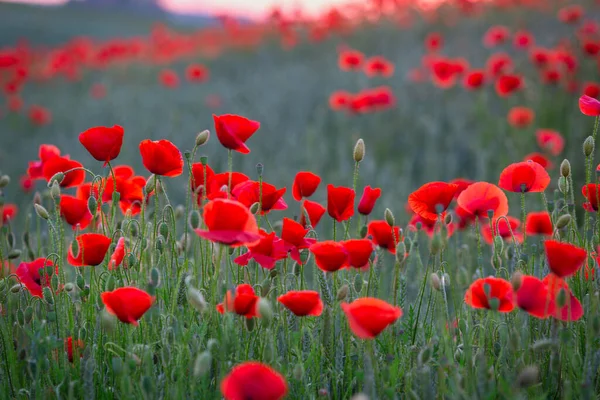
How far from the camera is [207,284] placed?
1812 millimetres

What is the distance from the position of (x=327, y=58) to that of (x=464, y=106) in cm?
297

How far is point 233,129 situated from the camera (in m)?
1.70

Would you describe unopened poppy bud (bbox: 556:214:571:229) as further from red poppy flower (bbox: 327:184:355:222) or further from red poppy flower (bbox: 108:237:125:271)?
red poppy flower (bbox: 108:237:125:271)

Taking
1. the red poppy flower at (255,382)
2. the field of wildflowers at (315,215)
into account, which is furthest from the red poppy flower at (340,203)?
the red poppy flower at (255,382)

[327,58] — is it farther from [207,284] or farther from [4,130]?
[207,284]

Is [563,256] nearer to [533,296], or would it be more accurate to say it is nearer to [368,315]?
[533,296]

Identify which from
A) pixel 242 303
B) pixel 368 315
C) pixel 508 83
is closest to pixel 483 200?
pixel 368 315

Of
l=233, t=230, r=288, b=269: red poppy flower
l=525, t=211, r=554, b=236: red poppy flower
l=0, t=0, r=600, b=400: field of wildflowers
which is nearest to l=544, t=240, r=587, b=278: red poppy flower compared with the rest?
l=0, t=0, r=600, b=400: field of wildflowers

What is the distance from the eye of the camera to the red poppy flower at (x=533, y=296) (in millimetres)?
1345

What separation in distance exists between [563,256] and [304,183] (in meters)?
0.77

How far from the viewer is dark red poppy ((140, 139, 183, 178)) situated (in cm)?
160

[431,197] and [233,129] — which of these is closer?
[431,197]

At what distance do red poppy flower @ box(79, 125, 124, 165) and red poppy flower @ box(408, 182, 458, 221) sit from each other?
2.68 feet

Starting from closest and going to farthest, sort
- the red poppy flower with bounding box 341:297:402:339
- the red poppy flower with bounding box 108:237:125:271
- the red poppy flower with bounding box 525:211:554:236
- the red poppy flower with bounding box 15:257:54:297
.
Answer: the red poppy flower with bounding box 341:297:402:339, the red poppy flower with bounding box 108:237:125:271, the red poppy flower with bounding box 15:257:54:297, the red poppy flower with bounding box 525:211:554:236
